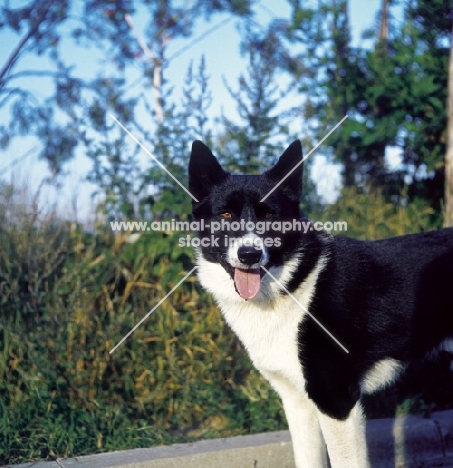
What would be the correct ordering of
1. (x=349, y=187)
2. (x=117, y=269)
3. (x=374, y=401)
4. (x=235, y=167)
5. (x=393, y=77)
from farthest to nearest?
(x=349, y=187) < (x=393, y=77) < (x=235, y=167) < (x=117, y=269) < (x=374, y=401)

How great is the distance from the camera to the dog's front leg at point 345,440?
3078 millimetres

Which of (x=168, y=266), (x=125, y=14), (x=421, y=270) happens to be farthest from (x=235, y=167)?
(x=125, y=14)

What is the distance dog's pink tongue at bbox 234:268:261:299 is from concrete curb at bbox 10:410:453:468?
3.38 feet

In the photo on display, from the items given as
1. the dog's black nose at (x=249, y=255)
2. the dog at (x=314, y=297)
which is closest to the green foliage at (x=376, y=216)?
the dog at (x=314, y=297)

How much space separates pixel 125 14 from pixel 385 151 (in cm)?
874

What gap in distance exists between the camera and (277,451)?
3793mm

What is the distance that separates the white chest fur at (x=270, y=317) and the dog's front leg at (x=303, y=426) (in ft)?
0.41

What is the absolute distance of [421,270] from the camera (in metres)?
3.49

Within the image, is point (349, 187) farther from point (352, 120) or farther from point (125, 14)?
point (125, 14)

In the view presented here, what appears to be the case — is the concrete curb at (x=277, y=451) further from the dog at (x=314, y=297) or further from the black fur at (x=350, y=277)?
the black fur at (x=350, y=277)

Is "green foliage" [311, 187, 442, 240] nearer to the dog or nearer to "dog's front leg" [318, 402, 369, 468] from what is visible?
the dog

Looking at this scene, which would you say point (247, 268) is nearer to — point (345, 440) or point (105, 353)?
point (345, 440)

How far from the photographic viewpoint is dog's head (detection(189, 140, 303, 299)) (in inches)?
127

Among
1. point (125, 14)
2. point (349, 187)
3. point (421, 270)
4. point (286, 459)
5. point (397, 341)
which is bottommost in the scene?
point (286, 459)
